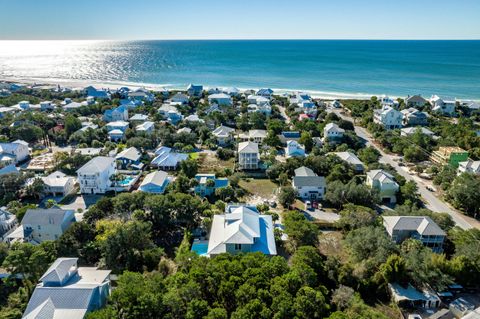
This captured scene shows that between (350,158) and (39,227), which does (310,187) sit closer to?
(350,158)

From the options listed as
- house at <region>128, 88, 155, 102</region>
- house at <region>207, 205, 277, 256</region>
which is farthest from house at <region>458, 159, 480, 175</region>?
house at <region>128, 88, 155, 102</region>

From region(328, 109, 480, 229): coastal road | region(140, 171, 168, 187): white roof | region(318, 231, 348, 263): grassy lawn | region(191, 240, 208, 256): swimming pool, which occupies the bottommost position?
region(318, 231, 348, 263): grassy lawn

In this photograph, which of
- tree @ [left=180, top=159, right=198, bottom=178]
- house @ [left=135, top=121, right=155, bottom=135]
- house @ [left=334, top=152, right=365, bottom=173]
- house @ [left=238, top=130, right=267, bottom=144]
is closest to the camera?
tree @ [left=180, top=159, right=198, bottom=178]

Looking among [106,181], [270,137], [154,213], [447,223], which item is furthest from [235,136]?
[447,223]

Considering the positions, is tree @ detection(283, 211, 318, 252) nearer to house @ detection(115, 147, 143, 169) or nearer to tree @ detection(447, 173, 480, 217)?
tree @ detection(447, 173, 480, 217)

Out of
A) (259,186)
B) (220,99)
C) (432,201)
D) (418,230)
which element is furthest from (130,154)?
(220,99)

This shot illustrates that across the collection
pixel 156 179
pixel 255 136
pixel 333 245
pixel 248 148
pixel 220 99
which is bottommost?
pixel 333 245
